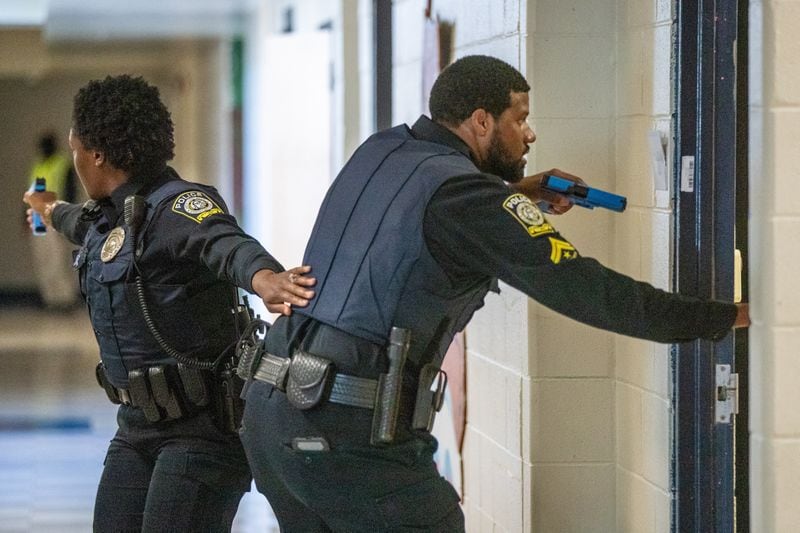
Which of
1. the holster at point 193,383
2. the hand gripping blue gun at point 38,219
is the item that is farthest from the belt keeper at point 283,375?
the hand gripping blue gun at point 38,219

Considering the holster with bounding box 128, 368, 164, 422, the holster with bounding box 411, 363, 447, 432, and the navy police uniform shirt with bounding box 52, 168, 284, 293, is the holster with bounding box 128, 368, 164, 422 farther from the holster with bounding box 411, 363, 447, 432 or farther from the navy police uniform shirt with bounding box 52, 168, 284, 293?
the holster with bounding box 411, 363, 447, 432

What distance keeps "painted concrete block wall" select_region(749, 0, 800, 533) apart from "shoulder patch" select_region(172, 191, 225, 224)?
1.09 m

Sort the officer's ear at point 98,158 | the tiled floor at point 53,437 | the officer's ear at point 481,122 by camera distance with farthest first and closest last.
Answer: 1. the tiled floor at point 53,437
2. the officer's ear at point 98,158
3. the officer's ear at point 481,122

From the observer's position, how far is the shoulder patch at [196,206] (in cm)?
276

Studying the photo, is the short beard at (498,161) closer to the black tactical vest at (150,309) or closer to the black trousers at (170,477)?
the black tactical vest at (150,309)

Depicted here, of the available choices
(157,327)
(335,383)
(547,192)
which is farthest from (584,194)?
(157,327)

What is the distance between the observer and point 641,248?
2.96 meters

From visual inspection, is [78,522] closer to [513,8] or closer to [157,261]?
[157,261]

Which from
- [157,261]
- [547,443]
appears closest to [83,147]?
[157,261]

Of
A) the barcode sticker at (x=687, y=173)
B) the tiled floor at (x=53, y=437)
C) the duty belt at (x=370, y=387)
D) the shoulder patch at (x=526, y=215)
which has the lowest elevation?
the tiled floor at (x=53, y=437)

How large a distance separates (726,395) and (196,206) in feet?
3.78

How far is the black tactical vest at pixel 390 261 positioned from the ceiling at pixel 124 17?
8471 millimetres

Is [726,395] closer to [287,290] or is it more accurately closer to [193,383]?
[287,290]

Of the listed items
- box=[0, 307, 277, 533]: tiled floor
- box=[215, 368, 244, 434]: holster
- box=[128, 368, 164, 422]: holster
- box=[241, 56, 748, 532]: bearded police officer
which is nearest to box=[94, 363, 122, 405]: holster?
box=[128, 368, 164, 422]: holster
